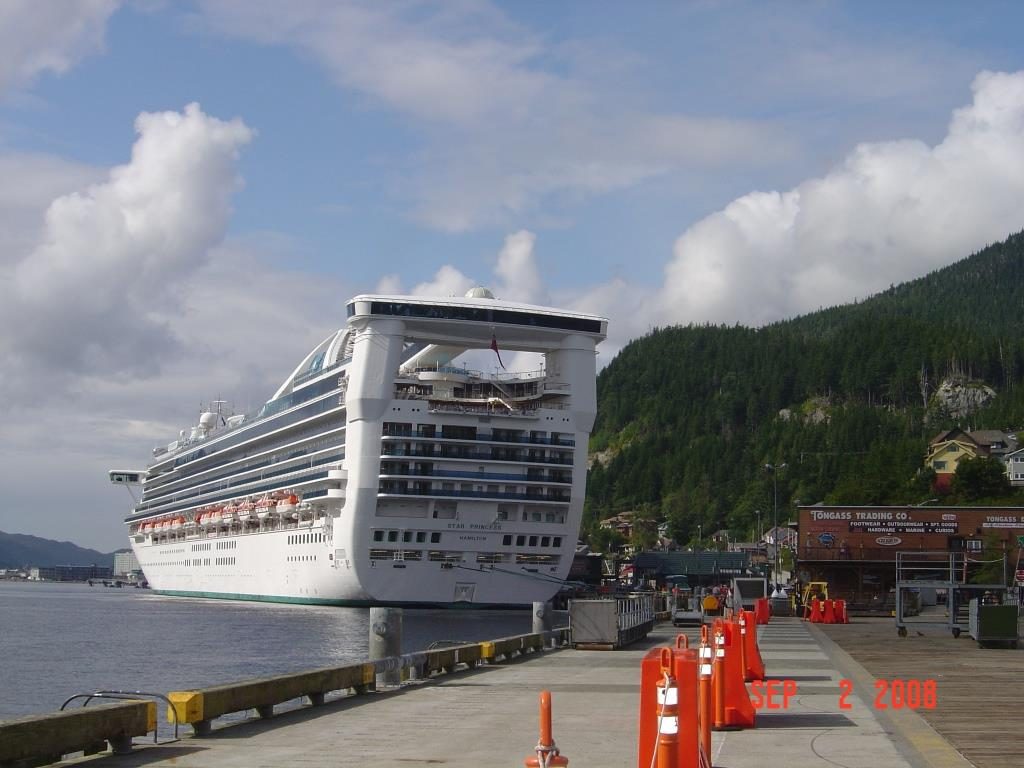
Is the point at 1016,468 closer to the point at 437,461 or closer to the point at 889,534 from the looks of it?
the point at 889,534

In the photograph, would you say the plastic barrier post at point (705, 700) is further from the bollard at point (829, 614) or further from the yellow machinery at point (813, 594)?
the yellow machinery at point (813, 594)

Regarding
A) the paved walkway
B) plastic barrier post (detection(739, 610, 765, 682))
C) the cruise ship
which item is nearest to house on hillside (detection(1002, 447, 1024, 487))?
the cruise ship

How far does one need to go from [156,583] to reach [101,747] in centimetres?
11388

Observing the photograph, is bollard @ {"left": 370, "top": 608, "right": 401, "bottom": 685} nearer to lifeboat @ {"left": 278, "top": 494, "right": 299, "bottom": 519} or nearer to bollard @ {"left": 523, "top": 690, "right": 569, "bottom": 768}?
bollard @ {"left": 523, "top": 690, "right": 569, "bottom": 768}

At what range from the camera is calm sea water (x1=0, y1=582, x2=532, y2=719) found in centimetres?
3456

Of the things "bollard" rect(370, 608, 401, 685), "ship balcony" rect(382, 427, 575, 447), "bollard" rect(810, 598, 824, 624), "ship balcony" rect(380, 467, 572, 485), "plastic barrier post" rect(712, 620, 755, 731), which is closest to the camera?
"plastic barrier post" rect(712, 620, 755, 731)

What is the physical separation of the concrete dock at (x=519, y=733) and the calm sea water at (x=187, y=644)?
11.4m

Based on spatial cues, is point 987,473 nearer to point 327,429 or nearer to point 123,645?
point 327,429

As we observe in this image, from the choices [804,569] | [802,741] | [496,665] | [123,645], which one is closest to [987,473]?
[804,569]

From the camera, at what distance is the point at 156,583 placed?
122500mm

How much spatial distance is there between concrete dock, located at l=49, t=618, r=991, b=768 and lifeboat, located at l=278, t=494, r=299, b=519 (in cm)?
5848

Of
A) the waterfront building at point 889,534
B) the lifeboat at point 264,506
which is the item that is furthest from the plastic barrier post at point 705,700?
the lifeboat at point 264,506

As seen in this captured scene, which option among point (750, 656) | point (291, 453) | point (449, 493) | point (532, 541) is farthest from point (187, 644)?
point (291, 453)

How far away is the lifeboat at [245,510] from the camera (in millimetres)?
89681
